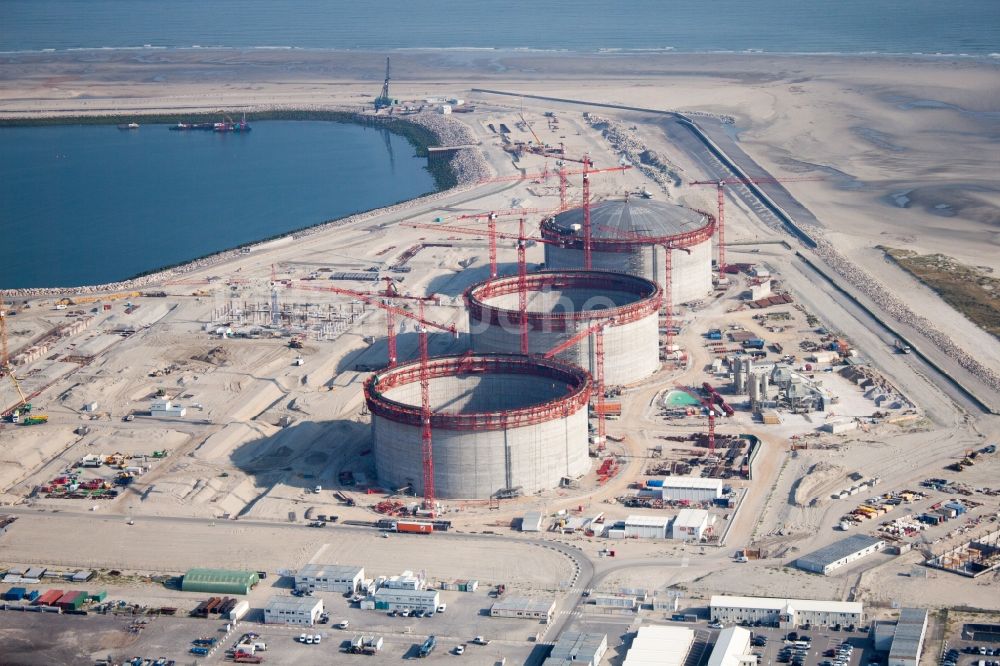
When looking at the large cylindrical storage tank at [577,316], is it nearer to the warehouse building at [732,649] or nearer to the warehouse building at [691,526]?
the warehouse building at [691,526]

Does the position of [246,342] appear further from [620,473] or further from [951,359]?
[951,359]

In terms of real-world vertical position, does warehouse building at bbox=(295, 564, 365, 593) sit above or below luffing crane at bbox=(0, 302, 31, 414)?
below

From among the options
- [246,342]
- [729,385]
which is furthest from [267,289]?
[729,385]

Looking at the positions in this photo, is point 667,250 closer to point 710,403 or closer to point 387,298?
point 387,298

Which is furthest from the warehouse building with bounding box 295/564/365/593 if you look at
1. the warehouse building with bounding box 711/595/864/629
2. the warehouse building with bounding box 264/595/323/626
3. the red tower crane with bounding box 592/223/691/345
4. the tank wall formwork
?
the red tower crane with bounding box 592/223/691/345

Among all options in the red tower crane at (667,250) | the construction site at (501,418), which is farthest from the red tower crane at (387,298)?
the red tower crane at (667,250)

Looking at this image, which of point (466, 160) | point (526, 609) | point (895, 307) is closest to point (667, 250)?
point (895, 307)

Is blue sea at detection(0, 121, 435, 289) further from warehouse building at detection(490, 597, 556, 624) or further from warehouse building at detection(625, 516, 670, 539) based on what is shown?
warehouse building at detection(490, 597, 556, 624)

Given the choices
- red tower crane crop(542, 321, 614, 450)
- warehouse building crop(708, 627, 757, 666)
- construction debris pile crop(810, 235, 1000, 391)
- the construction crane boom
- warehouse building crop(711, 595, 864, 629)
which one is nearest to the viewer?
warehouse building crop(708, 627, 757, 666)
